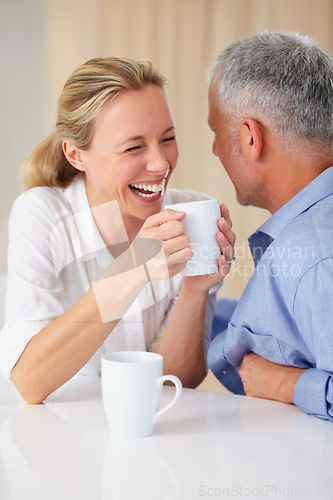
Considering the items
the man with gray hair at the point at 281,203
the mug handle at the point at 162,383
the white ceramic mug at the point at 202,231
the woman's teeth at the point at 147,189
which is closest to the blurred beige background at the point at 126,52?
the man with gray hair at the point at 281,203

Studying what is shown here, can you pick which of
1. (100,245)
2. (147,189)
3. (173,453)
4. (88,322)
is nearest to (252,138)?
(147,189)

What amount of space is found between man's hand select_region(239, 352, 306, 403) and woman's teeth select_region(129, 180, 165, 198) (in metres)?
0.30

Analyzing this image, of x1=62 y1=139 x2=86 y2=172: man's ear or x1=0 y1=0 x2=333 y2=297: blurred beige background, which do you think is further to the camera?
x1=0 y1=0 x2=333 y2=297: blurred beige background

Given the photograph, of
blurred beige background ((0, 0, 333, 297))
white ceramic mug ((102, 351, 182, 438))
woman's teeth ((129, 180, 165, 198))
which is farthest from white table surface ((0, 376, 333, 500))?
blurred beige background ((0, 0, 333, 297))

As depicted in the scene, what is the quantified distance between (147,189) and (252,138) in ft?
0.69

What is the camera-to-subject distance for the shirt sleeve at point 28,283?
2.68ft

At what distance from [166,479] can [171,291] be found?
0.55 m

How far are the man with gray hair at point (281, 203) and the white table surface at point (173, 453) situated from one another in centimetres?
7

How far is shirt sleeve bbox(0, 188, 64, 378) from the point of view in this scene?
0.82 meters

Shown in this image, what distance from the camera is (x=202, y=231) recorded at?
74 centimetres

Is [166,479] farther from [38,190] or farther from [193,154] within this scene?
[193,154]

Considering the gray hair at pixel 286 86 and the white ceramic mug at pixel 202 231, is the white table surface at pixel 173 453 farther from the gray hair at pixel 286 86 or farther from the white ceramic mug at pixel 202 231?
the gray hair at pixel 286 86

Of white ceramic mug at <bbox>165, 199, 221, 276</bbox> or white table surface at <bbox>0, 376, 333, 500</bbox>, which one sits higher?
white ceramic mug at <bbox>165, 199, 221, 276</bbox>

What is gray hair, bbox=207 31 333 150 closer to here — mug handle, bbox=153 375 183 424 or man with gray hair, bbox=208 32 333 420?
man with gray hair, bbox=208 32 333 420
